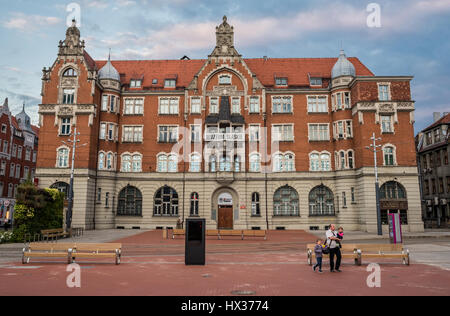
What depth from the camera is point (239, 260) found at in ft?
52.7

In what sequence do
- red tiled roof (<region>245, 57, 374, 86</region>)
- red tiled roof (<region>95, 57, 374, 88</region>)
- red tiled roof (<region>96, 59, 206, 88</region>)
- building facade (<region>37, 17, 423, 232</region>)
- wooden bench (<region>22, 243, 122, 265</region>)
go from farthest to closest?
1. red tiled roof (<region>96, 59, 206, 88</region>)
2. red tiled roof (<region>95, 57, 374, 88</region>)
3. red tiled roof (<region>245, 57, 374, 86</region>)
4. building facade (<region>37, 17, 423, 232</region>)
5. wooden bench (<region>22, 243, 122, 265</region>)

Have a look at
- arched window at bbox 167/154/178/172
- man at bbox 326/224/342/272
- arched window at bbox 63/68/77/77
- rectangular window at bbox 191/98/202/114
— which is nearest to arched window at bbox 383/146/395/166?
rectangular window at bbox 191/98/202/114

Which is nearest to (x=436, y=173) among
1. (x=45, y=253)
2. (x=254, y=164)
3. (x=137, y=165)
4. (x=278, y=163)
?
(x=278, y=163)

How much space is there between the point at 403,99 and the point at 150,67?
99.8ft

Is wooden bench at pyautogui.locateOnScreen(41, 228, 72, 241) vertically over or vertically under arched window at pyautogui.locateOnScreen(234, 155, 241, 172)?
under

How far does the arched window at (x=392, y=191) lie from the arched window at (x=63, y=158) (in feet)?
110

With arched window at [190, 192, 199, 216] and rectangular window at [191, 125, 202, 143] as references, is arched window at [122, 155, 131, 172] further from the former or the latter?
arched window at [190, 192, 199, 216]

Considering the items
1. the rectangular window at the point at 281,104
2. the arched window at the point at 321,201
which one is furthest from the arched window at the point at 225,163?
the arched window at the point at 321,201

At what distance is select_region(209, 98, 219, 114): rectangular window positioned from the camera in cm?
3944

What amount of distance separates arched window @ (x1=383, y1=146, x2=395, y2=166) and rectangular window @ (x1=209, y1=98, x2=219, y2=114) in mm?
18740

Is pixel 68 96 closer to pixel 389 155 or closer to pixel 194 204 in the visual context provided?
pixel 194 204

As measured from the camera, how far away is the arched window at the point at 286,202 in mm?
38031
